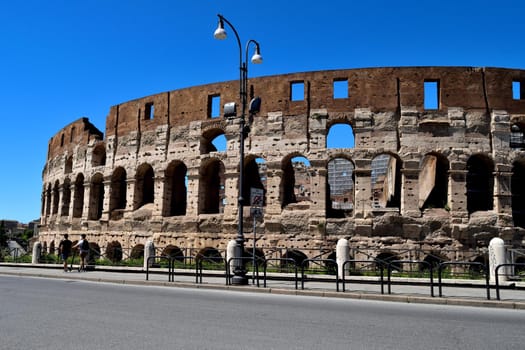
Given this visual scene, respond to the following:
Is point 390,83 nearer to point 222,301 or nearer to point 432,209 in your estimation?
point 432,209

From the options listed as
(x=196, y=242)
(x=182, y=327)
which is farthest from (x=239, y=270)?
(x=196, y=242)

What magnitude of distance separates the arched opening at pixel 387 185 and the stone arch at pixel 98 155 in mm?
16951

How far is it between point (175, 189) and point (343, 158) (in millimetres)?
9710

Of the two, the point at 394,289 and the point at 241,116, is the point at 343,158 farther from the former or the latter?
the point at 394,289

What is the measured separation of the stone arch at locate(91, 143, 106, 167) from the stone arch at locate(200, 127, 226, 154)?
8.10 metres

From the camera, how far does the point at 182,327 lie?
6270mm

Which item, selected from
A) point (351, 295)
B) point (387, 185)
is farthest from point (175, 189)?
point (351, 295)

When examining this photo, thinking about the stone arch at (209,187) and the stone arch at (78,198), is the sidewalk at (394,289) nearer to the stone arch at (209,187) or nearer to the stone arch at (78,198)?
the stone arch at (209,187)

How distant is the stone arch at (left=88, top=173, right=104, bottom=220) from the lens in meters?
28.2

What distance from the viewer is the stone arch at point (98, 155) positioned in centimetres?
2849

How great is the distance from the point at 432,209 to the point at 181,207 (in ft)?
43.9

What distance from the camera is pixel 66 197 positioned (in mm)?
31453

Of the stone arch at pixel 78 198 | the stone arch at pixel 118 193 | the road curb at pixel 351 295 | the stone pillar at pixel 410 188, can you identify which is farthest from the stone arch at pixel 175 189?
the stone pillar at pixel 410 188

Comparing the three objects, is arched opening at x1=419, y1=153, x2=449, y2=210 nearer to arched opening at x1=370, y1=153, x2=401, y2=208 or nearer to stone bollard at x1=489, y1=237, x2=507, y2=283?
arched opening at x1=370, y1=153, x2=401, y2=208
